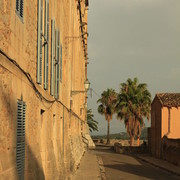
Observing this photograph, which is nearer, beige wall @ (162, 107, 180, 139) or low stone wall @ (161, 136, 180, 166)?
low stone wall @ (161, 136, 180, 166)

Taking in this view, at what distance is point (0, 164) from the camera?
17.9ft

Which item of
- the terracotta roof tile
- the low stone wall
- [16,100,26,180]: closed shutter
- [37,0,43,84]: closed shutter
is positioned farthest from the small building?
[16,100,26,180]: closed shutter

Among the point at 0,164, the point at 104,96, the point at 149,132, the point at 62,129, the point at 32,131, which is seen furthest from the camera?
the point at 104,96

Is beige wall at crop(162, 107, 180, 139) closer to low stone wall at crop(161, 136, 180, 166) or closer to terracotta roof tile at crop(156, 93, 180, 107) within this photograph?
terracotta roof tile at crop(156, 93, 180, 107)

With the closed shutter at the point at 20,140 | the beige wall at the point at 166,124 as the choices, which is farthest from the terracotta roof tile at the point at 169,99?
the closed shutter at the point at 20,140

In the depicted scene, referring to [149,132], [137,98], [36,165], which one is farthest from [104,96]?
[36,165]

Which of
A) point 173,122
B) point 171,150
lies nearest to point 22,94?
point 171,150

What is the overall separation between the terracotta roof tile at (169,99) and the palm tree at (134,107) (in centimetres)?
950

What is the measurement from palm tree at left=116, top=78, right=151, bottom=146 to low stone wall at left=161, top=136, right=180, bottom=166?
12168mm

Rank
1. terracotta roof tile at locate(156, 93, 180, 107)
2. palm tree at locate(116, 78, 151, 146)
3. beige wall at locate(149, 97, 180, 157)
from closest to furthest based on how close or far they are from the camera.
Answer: beige wall at locate(149, 97, 180, 157) → terracotta roof tile at locate(156, 93, 180, 107) → palm tree at locate(116, 78, 151, 146)

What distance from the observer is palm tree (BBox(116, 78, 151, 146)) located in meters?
47.9

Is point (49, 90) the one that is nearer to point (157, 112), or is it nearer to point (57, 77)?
point (57, 77)

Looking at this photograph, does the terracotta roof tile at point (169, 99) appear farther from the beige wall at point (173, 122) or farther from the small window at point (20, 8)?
the small window at point (20, 8)

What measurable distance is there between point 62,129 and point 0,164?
9925mm
